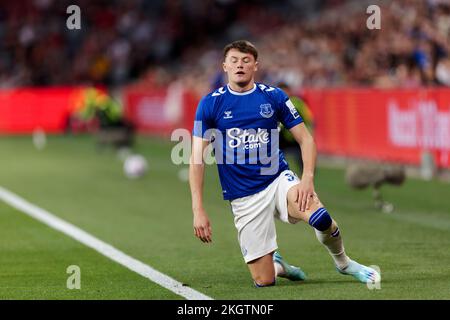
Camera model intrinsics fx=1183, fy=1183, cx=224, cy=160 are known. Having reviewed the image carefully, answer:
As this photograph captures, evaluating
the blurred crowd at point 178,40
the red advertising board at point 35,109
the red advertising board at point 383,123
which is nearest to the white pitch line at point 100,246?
the red advertising board at point 383,123

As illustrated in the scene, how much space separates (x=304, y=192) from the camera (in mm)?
8930

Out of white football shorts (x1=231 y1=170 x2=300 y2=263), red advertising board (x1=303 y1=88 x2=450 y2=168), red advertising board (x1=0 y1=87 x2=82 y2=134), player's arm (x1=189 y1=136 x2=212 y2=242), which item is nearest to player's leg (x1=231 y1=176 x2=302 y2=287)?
white football shorts (x1=231 y1=170 x2=300 y2=263)

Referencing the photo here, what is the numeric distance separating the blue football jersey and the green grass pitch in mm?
878

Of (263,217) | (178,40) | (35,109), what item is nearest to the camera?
(263,217)

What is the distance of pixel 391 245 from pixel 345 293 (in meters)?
3.54

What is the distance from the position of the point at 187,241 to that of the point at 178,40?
30.0 metres

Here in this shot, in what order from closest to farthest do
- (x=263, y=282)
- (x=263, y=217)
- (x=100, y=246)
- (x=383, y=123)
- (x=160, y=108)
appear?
(x=263, y=282), (x=263, y=217), (x=100, y=246), (x=383, y=123), (x=160, y=108)

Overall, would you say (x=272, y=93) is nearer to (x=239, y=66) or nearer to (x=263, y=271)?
(x=239, y=66)

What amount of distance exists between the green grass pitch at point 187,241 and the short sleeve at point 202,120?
1.22 metres

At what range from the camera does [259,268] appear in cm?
930

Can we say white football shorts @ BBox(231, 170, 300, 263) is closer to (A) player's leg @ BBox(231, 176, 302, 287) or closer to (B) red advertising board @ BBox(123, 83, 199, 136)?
(A) player's leg @ BBox(231, 176, 302, 287)

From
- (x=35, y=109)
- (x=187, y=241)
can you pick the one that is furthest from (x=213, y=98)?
(x=35, y=109)

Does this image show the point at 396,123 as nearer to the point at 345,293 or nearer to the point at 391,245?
the point at 391,245

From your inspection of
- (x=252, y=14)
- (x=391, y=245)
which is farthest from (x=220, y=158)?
(x=252, y=14)
